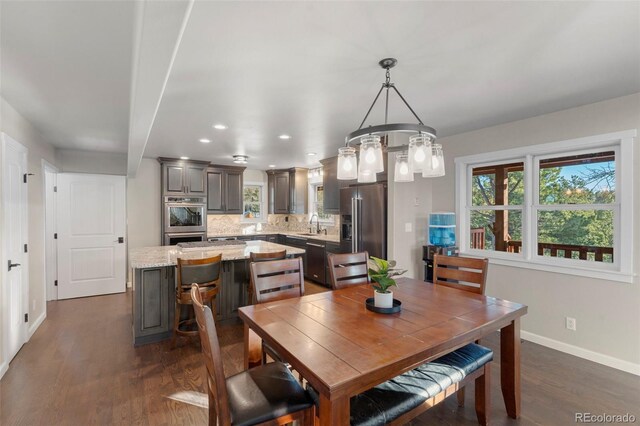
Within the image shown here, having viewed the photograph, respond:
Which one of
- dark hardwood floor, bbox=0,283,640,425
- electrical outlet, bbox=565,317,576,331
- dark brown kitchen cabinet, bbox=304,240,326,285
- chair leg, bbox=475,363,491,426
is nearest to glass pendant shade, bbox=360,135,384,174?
chair leg, bbox=475,363,491,426

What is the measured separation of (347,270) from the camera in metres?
2.64

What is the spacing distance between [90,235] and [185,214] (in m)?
1.47

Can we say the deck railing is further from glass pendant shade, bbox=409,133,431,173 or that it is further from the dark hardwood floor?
glass pendant shade, bbox=409,133,431,173

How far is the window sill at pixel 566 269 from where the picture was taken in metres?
2.71

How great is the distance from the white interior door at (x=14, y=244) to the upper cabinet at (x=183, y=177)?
2336 millimetres

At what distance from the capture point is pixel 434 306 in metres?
1.97

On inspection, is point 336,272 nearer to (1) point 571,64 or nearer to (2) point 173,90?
(2) point 173,90

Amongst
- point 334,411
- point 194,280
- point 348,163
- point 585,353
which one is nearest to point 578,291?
point 585,353

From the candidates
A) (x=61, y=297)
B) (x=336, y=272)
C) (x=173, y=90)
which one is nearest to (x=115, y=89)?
(x=173, y=90)

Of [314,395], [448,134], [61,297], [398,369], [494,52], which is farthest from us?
[61,297]

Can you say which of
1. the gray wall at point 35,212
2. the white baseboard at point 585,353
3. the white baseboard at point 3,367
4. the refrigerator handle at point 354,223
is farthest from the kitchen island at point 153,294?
the white baseboard at point 585,353

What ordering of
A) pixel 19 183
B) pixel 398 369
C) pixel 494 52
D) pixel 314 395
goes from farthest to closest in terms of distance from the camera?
pixel 19 183
pixel 494 52
pixel 314 395
pixel 398 369

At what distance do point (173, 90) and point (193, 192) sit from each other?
11.6ft

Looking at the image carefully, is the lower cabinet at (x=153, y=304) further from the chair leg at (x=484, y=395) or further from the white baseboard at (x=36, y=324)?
the chair leg at (x=484, y=395)
